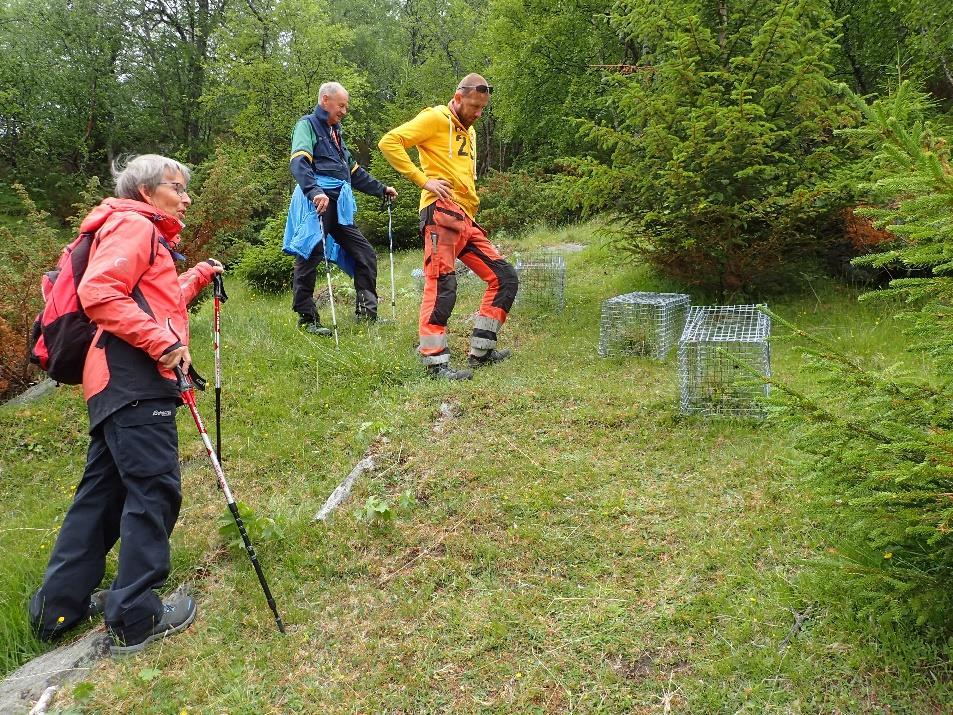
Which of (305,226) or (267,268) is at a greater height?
(305,226)

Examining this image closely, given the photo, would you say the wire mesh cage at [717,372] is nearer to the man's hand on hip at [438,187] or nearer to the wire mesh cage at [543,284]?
the man's hand on hip at [438,187]

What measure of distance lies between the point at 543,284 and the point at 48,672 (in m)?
5.86

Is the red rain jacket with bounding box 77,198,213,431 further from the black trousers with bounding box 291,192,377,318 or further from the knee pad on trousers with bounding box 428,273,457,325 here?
the black trousers with bounding box 291,192,377,318

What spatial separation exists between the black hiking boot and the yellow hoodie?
1.87 m

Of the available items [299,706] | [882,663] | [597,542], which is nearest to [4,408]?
[299,706]

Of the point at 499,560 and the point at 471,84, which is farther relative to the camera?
the point at 471,84

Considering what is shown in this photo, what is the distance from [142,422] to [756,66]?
5.73m

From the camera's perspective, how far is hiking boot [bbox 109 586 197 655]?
297 centimetres

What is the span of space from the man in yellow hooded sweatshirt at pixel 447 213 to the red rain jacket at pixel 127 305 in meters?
2.54

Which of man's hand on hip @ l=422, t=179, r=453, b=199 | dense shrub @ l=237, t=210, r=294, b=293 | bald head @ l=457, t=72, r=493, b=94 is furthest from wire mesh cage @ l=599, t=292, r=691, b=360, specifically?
dense shrub @ l=237, t=210, r=294, b=293

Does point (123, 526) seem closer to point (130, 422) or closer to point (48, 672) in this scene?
point (130, 422)

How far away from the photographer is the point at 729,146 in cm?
583

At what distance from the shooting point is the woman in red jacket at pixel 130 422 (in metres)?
2.89

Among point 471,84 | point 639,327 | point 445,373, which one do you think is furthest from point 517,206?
A: point 445,373
